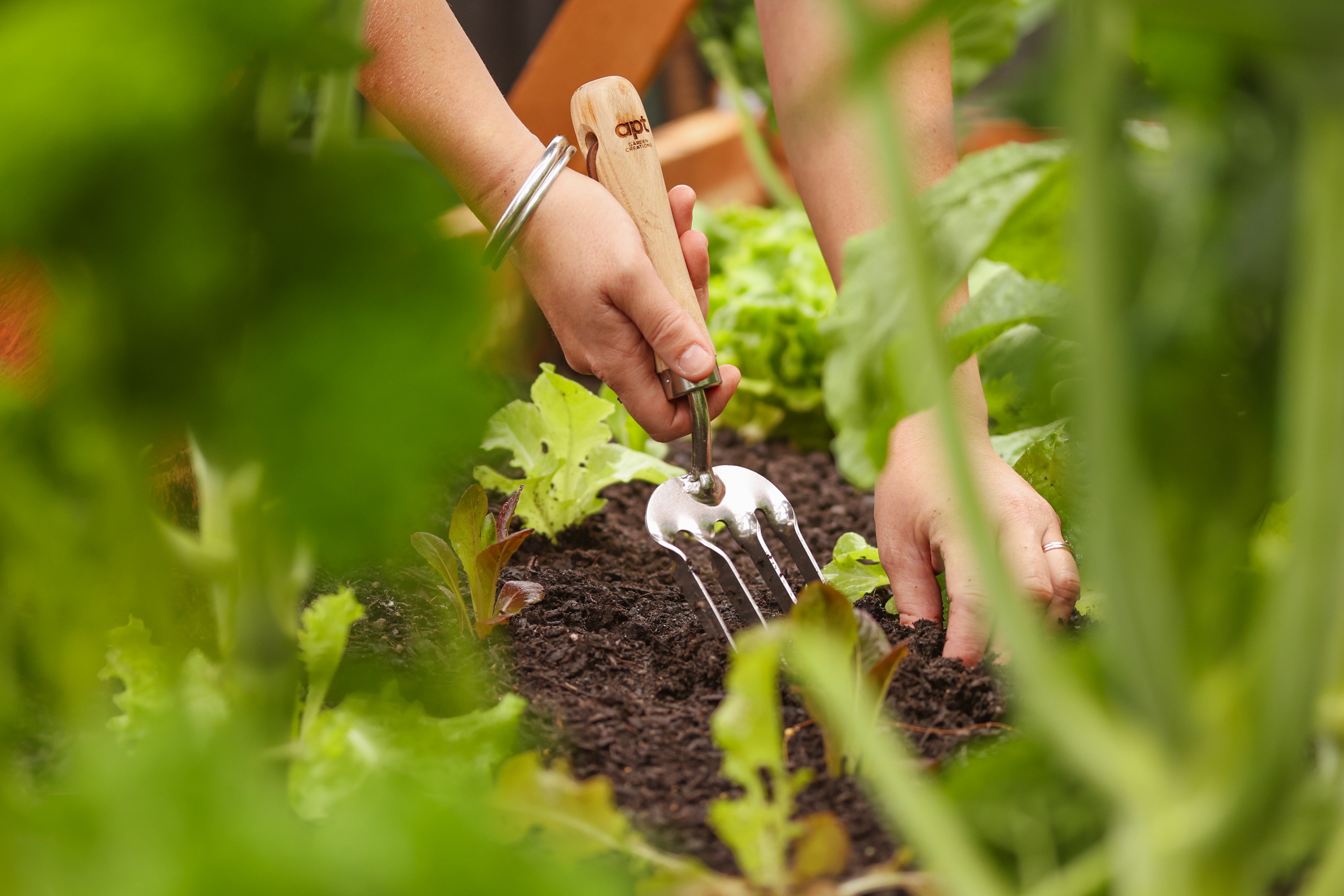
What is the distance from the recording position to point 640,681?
2.48 ft

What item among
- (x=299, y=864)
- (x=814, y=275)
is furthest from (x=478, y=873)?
(x=814, y=275)

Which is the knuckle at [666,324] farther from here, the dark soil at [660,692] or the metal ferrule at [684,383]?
the dark soil at [660,692]

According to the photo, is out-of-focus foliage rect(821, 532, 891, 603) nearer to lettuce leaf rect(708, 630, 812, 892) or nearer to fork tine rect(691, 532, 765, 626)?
fork tine rect(691, 532, 765, 626)

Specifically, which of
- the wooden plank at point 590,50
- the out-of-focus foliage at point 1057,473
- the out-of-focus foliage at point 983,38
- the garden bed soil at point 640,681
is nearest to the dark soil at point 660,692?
the garden bed soil at point 640,681

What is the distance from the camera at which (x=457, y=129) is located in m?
0.84

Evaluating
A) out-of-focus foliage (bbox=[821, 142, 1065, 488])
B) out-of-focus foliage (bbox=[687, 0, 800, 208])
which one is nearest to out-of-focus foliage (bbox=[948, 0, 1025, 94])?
out-of-focus foliage (bbox=[687, 0, 800, 208])

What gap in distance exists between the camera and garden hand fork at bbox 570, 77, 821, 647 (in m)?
0.88

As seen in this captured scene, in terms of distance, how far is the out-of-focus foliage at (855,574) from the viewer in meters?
0.91

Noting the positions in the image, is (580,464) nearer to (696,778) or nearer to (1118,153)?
(696,778)

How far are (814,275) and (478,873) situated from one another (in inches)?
64.4

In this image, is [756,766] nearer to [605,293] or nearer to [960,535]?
[960,535]

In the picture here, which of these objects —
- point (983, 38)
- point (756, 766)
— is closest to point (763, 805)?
point (756, 766)

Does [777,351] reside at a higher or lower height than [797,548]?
lower

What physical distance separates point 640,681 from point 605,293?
33 centimetres
